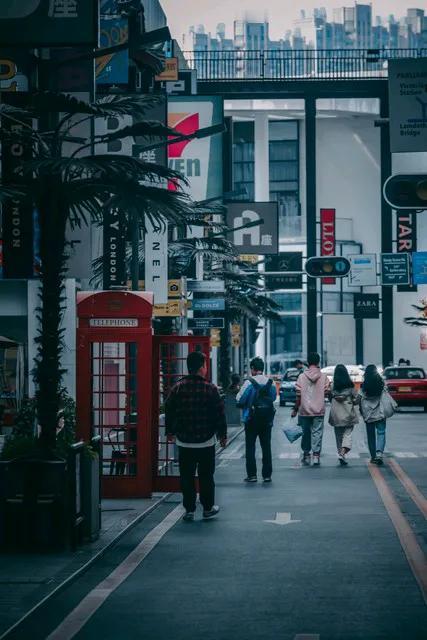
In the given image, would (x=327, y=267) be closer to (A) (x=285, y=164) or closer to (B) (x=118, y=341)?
(B) (x=118, y=341)

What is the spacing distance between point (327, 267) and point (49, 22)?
44611 millimetres

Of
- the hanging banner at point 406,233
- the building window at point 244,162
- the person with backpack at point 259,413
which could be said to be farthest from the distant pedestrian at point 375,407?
the building window at point 244,162

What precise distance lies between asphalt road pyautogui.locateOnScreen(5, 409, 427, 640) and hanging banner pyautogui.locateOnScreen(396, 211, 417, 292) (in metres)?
62.3

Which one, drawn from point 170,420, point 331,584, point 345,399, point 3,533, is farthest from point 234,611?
point 345,399

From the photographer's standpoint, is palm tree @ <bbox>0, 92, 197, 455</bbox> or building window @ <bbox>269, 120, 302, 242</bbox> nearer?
palm tree @ <bbox>0, 92, 197, 455</bbox>

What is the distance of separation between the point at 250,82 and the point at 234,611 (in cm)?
7134

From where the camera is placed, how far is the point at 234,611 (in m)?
10.0

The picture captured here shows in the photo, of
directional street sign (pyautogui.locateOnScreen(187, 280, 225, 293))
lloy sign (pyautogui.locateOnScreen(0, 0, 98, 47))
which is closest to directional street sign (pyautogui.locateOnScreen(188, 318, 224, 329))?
directional street sign (pyautogui.locateOnScreen(187, 280, 225, 293))

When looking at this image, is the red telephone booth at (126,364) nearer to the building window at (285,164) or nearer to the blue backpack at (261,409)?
the blue backpack at (261,409)

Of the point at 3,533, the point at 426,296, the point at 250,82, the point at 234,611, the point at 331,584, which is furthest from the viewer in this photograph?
the point at 426,296

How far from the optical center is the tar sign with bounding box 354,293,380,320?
80.6 m

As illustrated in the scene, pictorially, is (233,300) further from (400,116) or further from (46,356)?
(46,356)

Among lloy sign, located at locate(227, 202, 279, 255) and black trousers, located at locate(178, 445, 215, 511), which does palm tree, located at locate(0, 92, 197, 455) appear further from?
lloy sign, located at locate(227, 202, 279, 255)

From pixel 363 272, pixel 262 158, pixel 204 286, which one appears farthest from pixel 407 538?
pixel 262 158
